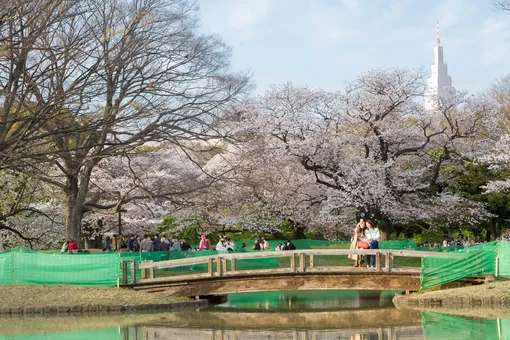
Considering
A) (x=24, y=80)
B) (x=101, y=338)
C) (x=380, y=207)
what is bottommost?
(x=101, y=338)

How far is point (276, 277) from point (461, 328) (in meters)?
7.90

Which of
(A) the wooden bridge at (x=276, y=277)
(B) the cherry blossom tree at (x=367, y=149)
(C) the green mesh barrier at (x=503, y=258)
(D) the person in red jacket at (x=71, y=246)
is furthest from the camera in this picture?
(B) the cherry blossom tree at (x=367, y=149)

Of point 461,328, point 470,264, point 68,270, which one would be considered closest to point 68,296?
point 68,270

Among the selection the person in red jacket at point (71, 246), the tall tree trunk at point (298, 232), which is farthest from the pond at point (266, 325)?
the tall tree trunk at point (298, 232)

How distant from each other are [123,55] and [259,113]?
18141 millimetres

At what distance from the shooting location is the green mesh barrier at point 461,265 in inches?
886

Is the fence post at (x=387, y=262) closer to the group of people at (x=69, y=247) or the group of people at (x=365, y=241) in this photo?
the group of people at (x=365, y=241)

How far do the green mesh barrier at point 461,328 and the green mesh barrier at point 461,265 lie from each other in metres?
3.18

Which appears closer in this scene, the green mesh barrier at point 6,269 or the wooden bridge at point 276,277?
the wooden bridge at point 276,277

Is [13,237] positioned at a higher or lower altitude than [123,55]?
lower

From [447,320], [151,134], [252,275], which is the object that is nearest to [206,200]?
[151,134]

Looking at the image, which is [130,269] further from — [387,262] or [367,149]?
[367,149]

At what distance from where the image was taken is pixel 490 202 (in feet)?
137

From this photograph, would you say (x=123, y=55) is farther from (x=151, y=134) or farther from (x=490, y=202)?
(x=490, y=202)
